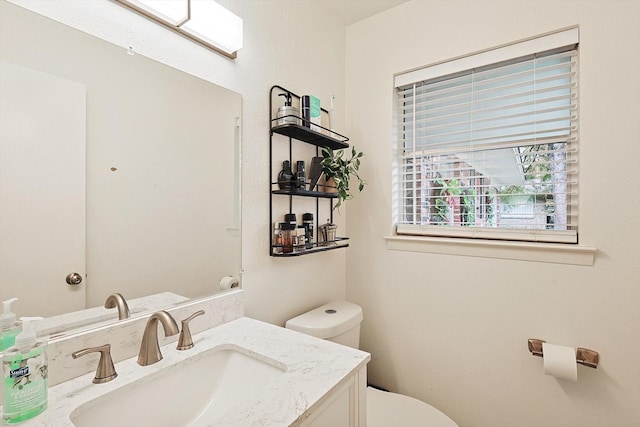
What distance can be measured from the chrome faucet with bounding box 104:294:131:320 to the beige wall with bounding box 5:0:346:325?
446 mm

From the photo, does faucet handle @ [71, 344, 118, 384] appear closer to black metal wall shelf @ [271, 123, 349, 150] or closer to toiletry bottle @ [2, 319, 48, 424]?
toiletry bottle @ [2, 319, 48, 424]

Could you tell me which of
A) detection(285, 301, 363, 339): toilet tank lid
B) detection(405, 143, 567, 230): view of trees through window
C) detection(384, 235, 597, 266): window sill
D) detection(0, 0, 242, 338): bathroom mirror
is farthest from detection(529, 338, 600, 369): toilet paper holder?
detection(0, 0, 242, 338): bathroom mirror

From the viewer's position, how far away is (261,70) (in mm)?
1276

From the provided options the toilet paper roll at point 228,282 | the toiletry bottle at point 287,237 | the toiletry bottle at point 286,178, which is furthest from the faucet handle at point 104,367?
the toiletry bottle at point 286,178

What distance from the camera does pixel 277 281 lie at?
1.38 meters

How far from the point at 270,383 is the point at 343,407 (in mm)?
210

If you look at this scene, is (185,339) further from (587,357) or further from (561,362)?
(587,357)

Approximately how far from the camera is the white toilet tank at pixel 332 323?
1332 millimetres

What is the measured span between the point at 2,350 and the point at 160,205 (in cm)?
48

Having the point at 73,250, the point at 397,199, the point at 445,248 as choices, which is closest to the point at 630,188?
the point at 445,248

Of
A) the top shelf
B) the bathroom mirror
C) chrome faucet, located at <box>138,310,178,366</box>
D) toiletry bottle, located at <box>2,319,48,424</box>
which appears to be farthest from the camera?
the top shelf

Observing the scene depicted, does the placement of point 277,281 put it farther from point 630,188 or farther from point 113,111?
point 630,188

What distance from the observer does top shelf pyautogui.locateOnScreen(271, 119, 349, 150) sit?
50.2 inches

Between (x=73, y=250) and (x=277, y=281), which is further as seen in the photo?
(x=277, y=281)
